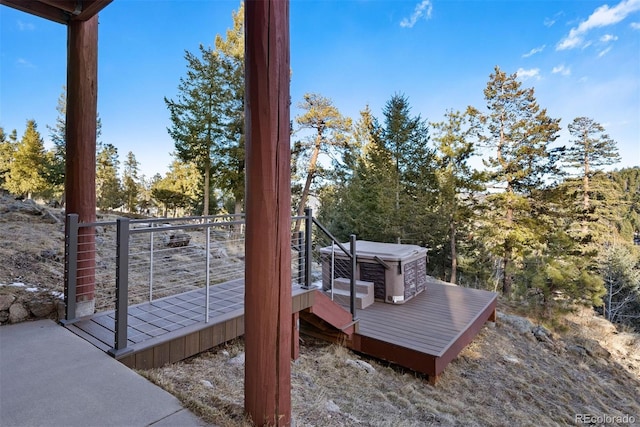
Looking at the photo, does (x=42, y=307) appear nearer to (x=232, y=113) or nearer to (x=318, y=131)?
(x=232, y=113)

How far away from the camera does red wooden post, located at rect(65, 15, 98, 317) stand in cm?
294

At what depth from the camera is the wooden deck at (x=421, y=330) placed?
4.04 m

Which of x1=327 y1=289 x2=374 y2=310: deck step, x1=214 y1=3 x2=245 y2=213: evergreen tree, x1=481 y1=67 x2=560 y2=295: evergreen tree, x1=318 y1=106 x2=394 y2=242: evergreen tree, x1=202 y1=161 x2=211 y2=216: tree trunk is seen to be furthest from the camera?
x1=318 y1=106 x2=394 y2=242: evergreen tree

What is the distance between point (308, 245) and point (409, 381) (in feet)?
6.99

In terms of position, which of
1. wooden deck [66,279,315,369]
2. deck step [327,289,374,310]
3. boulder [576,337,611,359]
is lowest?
boulder [576,337,611,359]

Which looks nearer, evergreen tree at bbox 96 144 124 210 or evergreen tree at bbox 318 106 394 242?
evergreen tree at bbox 318 106 394 242

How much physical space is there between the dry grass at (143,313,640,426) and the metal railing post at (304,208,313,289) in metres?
0.96

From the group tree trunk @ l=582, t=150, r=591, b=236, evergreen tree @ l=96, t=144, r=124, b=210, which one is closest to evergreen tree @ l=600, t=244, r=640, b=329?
tree trunk @ l=582, t=150, r=591, b=236

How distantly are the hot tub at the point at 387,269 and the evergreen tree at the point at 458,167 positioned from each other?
6349 mm

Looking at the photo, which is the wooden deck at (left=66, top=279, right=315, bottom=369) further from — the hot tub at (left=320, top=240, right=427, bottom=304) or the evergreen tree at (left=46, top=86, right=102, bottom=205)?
the evergreen tree at (left=46, top=86, right=102, bottom=205)

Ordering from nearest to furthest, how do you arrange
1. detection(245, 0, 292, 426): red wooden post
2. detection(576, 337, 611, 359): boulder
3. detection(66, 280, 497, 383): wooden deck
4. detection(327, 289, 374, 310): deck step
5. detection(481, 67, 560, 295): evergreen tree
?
1. detection(245, 0, 292, 426): red wooden post
2. detection(66, 280, 497, 383): wooden deck
3. detection(327, 289, 374, 310): deck step
4. detection(576, 337, 611, 359): boulder
5. detection(481, 67, 560, 295): evergreen tree

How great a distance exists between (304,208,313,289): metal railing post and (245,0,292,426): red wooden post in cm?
191

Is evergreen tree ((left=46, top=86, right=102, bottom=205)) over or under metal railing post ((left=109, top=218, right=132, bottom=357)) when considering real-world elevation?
over

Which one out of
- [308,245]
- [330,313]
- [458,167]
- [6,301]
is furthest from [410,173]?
[6,301]
